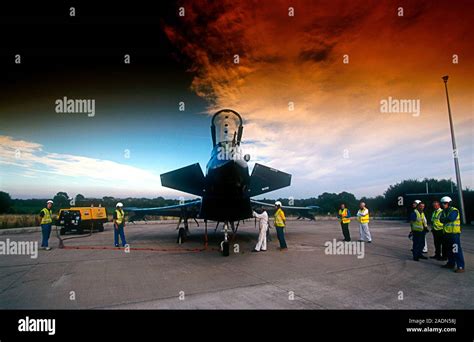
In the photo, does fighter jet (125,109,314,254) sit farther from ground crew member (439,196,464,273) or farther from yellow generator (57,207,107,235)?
yellow generator (57,207,107,235)

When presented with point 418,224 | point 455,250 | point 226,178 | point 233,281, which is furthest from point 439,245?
point 226,178

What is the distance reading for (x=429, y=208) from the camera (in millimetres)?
24781

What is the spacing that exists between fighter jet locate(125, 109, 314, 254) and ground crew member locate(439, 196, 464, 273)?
5059mm

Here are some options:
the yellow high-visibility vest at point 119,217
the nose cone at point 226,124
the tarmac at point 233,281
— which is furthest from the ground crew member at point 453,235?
the yellow high-visibility vest at point 119,217

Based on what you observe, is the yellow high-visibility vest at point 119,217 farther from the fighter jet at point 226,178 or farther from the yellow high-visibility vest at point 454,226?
the yellow high-visibility vest at point 454,226

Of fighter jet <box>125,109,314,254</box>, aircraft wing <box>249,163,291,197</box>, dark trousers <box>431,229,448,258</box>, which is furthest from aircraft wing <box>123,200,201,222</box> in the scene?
dark trousers <box>431,229,448,258</box>

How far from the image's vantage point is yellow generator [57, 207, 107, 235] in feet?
53.8

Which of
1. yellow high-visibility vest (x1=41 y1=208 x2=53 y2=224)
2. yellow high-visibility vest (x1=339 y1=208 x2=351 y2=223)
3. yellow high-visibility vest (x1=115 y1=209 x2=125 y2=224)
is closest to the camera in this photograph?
yellow high-visibility vest (x1=41 y1=208 x2=53 y2=224)

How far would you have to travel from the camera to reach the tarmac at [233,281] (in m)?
4.61

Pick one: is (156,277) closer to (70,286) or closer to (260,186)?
(70,286)

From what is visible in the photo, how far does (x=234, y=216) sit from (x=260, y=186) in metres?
1.66

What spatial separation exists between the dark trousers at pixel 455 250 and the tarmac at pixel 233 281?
34 centimetres

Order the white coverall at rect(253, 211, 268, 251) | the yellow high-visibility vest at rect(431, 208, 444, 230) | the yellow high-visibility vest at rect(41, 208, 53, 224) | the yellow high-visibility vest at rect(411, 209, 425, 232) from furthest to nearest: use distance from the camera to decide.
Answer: the yellow high-visibility vest at rect(41, 208, 53, 224)
the white coverall at rect(253, 211, 268, 251)
the yellow high-visibility vest at rect(411, 209, 425, 232)
the yellow high-visibility vest at rect(431, 208, 444, 230)
